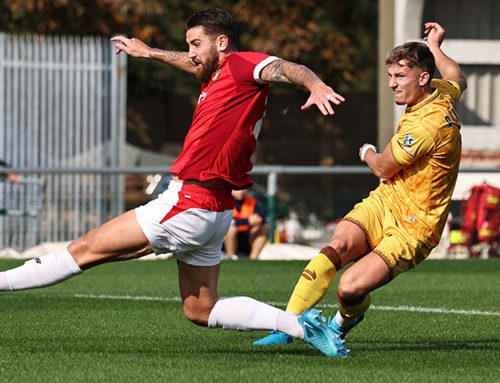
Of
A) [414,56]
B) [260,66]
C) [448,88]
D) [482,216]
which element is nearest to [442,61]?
[448,88]

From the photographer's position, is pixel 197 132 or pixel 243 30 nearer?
pixel 197 132

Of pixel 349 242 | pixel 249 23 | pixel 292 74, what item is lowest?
pixel 349 242

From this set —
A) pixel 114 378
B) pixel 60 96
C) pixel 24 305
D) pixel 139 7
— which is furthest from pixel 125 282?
pixel 139 7

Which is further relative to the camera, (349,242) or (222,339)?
(222,339)

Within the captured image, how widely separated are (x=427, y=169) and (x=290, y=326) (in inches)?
49.3

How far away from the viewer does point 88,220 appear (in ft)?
64.1

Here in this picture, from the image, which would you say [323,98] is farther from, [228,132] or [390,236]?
[390,236]

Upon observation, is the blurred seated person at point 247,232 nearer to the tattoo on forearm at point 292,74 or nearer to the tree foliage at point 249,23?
the tree foliage at point 249,23

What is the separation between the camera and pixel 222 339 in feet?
29.5

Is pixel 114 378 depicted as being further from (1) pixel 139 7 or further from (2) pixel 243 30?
(2) pixel 243 30

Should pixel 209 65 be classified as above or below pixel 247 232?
above

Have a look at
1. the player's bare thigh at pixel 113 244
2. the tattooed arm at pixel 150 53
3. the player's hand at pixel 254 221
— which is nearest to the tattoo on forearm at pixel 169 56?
the tattooed arm at pixel 150 53

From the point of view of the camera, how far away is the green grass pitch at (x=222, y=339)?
24.0 ft

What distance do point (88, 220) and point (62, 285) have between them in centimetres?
559
